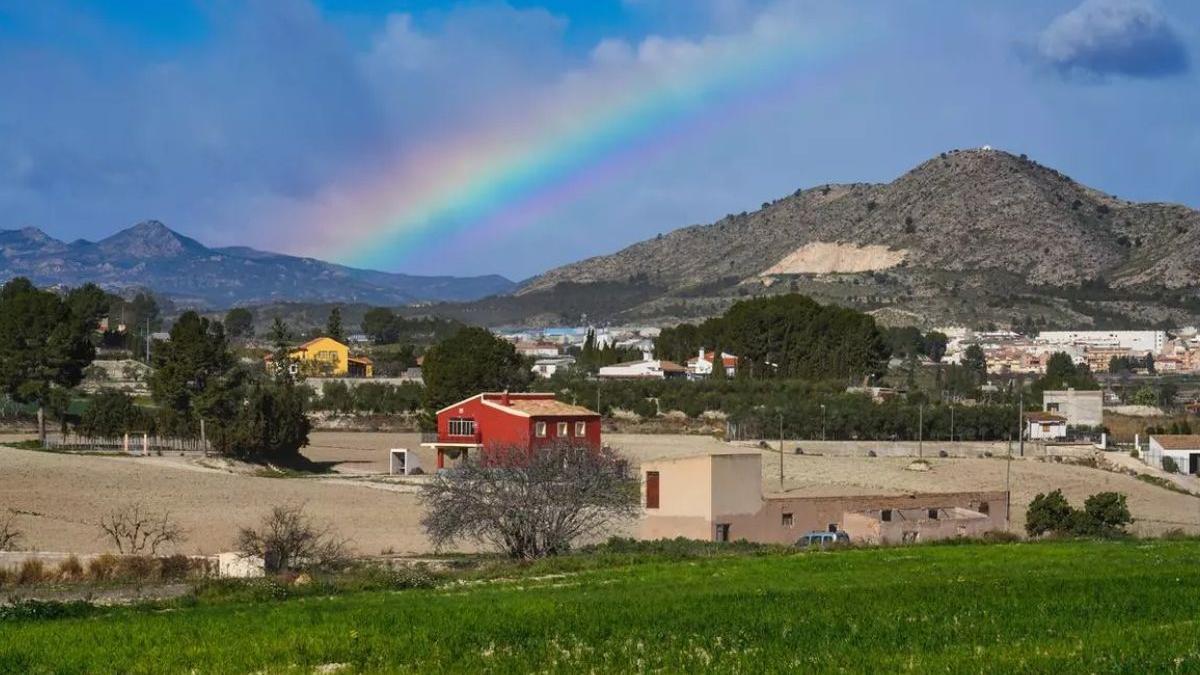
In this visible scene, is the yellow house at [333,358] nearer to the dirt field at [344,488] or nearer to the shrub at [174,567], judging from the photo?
the dirt field at [344,488]

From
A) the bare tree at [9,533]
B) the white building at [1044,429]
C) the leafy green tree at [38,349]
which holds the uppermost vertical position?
the leafy green tree at [38,349]

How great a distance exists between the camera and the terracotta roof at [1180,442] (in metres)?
73.2

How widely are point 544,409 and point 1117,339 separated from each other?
141 metres

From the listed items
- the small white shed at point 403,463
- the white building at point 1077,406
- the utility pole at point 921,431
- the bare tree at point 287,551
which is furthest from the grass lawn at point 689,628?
the white building at point 1077,406

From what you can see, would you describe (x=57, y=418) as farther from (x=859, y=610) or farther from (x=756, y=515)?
(x=859, y=610)

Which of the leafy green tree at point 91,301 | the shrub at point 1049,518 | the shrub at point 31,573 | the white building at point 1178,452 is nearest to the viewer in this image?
the shrub at point 31,573

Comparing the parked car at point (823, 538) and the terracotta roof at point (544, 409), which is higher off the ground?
the terracotta roof at point (544, 409)

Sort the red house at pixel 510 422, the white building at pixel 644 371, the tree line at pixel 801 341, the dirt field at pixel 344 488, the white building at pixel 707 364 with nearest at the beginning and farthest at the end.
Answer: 1. the dirt field at pixel 344 488
2. the red house at pixel 510 422
3. the tree line at pixel 801 341
4. the white building at pixel 707 364
5. the white building at pixel 644 371

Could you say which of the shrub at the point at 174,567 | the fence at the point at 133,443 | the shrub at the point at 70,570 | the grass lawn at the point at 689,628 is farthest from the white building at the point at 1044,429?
the shrub at the point at 70,570

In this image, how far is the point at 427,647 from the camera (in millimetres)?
11703

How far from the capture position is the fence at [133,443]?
62.1 metres

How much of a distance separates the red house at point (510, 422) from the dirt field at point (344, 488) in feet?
12.3

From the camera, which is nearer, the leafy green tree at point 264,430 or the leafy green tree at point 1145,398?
the leafy green tree at point 264,430

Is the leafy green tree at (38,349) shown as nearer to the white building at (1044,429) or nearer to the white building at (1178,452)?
the white building at (1178,452)
